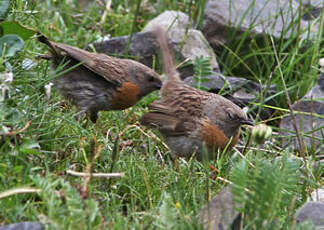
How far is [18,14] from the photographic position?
5.75 m

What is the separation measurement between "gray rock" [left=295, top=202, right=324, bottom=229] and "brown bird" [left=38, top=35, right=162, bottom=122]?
2.83 metres

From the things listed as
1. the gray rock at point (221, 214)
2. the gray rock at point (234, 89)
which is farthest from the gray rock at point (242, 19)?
the gray rock at point (221, 214)

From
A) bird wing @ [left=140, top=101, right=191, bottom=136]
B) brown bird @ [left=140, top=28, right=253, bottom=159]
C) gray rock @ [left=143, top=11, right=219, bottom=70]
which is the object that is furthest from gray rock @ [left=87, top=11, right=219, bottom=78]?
bird wing @ [left=140, top=101, right=191, bottom=136]

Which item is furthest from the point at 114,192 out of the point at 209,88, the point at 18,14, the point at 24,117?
the point at 209,88

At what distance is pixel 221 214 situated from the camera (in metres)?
3.82

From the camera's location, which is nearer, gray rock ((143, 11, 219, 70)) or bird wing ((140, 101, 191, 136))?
bird wing ((140, 101, 191, 136))

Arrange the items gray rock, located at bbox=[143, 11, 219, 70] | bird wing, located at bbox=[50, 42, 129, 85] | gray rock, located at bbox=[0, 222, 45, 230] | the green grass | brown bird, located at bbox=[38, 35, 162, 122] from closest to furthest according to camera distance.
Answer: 1. gray rock, located at bbox=[0, 222, 45, 230]
2. the green grass
3. brown bird, located at bbox=[38, 35, 162, 122]
4. bird wing, located at bbox=[50, 42, 129, 85]
5. gray rock, located at bbox=[143, 11, 219, 70]

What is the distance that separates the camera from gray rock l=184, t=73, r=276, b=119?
7.89 meters

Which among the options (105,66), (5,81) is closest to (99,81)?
(105,66)

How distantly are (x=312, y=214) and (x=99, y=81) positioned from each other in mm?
3299

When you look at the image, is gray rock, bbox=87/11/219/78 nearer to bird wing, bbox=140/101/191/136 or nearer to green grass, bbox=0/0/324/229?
green grass, bbox=0/0/324/229

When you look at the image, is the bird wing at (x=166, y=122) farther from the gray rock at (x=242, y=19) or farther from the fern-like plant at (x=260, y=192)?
the gray rock at (x=242, y=19)

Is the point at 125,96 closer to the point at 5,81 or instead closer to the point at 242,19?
the point at 5,81

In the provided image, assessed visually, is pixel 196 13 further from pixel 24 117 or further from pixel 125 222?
pixel 125 222
